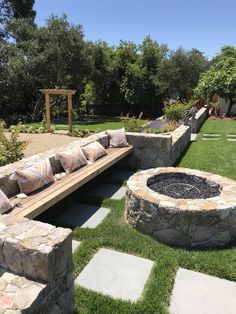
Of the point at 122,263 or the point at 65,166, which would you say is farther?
the point at 65,166

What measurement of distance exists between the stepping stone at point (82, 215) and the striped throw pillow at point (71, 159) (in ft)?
2.26

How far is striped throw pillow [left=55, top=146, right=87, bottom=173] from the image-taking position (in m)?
5.29

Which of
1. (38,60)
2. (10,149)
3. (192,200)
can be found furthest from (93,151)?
(38,60)

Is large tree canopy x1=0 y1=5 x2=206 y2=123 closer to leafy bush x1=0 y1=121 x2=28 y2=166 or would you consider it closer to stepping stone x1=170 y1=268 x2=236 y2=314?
leafy bush x1=0 y1=121 x2=28 y2=166

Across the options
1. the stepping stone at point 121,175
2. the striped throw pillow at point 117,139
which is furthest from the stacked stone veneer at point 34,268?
the striped throw pillow at point 117,139

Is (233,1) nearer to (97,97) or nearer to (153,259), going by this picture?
(153,259)

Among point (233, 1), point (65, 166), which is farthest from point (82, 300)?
point (233, 1)

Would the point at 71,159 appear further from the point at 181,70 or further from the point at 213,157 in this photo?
the point at 181,70

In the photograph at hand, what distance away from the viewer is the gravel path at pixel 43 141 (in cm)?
871

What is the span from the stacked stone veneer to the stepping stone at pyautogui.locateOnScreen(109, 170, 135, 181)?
406 centimetres

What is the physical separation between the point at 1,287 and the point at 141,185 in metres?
2.70

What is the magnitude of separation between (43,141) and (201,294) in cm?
781

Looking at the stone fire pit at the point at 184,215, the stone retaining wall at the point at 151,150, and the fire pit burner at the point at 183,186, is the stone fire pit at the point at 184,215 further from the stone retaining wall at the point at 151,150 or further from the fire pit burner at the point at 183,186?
the stone retaining wall at the point at 151,150

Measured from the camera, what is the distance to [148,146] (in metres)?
7.39
